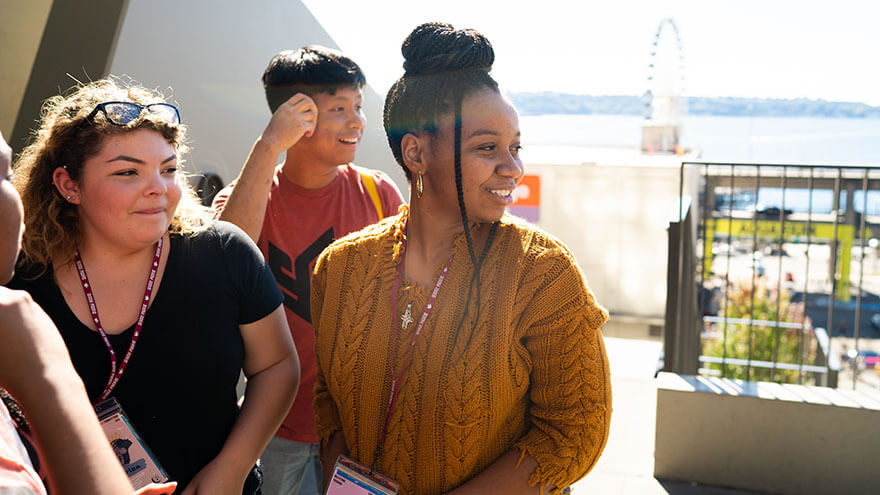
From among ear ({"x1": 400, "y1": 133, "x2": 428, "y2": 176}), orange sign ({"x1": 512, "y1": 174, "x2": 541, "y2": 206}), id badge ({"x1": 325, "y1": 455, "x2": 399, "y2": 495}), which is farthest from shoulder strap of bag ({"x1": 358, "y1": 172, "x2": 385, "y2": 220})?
orange sign ({"x1": 512, "y1": 174, "x2": 541, "y2": 206})

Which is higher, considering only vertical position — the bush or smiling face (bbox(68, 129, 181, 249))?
smiling face (bbox(68, 129, 181, 249))

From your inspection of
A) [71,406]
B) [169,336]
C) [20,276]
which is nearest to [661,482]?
[169,336]

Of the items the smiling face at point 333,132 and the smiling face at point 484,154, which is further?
the smiling face at point 333,132

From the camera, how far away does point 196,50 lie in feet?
13.4

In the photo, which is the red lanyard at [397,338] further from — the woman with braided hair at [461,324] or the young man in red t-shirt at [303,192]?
the young man in red t-shirt at [303,192]

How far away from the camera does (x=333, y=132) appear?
2717 mm

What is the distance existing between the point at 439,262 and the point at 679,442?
3157 mm

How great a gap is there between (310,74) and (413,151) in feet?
3.78

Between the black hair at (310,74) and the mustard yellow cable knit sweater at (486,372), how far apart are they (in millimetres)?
1209

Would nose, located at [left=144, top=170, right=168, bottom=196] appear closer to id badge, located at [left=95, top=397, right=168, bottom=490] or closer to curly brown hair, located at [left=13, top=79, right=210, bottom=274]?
curly brown hair, located at [left=13, top=79, right=210, bottom=274]

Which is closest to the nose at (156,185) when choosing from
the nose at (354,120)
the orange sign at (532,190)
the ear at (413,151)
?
the ear at (413,151)

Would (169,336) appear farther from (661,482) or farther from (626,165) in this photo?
(626,165)

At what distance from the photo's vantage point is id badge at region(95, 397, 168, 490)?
165cm

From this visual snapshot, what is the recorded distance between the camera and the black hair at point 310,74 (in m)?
2.74
